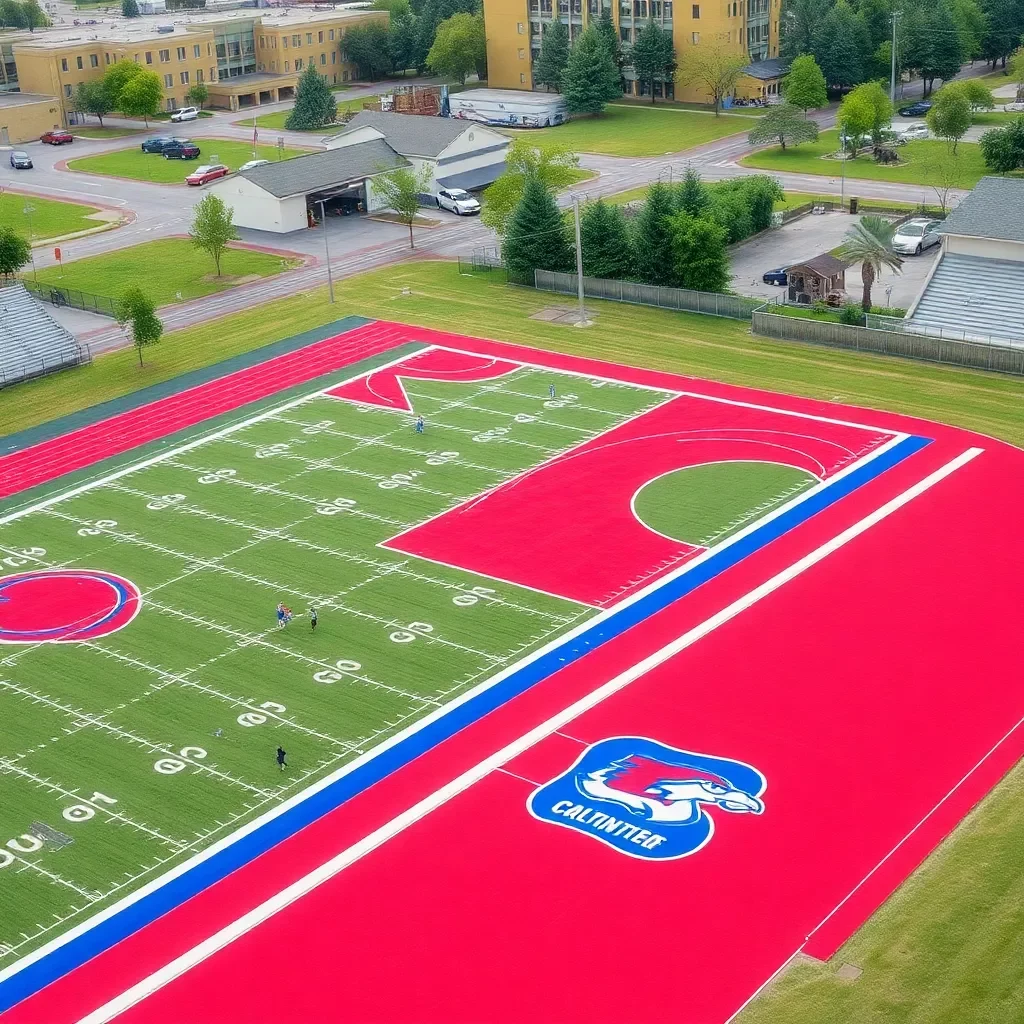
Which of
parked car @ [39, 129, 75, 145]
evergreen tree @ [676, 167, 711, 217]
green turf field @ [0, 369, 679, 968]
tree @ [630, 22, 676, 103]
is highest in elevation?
tree @ [630, 22, 676, 103]

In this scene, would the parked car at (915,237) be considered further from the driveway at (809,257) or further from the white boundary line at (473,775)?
the white boundary line at (473,775)

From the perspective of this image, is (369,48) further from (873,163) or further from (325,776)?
(325,776)

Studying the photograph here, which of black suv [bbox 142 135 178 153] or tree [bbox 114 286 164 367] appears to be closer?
tree [bbox 114 286 164 367]

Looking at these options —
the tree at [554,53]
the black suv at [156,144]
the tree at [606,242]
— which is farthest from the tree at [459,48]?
the tree at [606,242]

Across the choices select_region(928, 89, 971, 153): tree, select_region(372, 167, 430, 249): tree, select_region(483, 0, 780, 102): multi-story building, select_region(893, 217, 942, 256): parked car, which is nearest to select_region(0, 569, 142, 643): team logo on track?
select_region(372, 167, 430, 249): tree

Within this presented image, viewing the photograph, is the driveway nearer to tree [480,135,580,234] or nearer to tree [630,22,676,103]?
→ tree [480,135,580,234]

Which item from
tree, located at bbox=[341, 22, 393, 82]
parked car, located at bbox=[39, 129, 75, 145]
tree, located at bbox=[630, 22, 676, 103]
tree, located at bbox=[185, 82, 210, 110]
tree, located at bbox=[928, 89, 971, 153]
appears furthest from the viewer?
tree, located at bbox=[341, 22, 393, 82]

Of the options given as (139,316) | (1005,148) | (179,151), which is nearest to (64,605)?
(139,316)

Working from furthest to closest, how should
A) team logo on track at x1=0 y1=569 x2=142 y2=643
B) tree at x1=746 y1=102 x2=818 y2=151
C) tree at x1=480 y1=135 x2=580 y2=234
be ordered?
1. tree at x1=746 y1=102 x2=818 y2=151
2. tree at x1=480 y1=135 x2=580 y2=234
3. team logo on track at x1=0 y1=569 x2=142 y2=643
